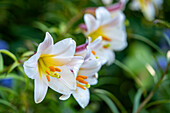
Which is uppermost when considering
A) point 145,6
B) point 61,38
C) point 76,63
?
point 76,63

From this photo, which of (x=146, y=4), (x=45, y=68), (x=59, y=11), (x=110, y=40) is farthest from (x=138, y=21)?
(x=45, y=68)

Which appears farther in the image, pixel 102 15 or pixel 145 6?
pixel 145 6

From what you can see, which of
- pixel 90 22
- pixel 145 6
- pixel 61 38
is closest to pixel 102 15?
pixel 90 22

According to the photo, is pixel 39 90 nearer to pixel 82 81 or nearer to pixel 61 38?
pixel 82 81

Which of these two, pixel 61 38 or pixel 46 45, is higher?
pixel 46 45

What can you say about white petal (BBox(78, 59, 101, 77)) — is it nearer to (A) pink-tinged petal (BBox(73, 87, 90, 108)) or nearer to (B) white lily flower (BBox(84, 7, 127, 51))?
(A) pink-tinged petal (BBox(73, 87, 90, 108))

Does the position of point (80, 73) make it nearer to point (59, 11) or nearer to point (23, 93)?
point (23, 93)
